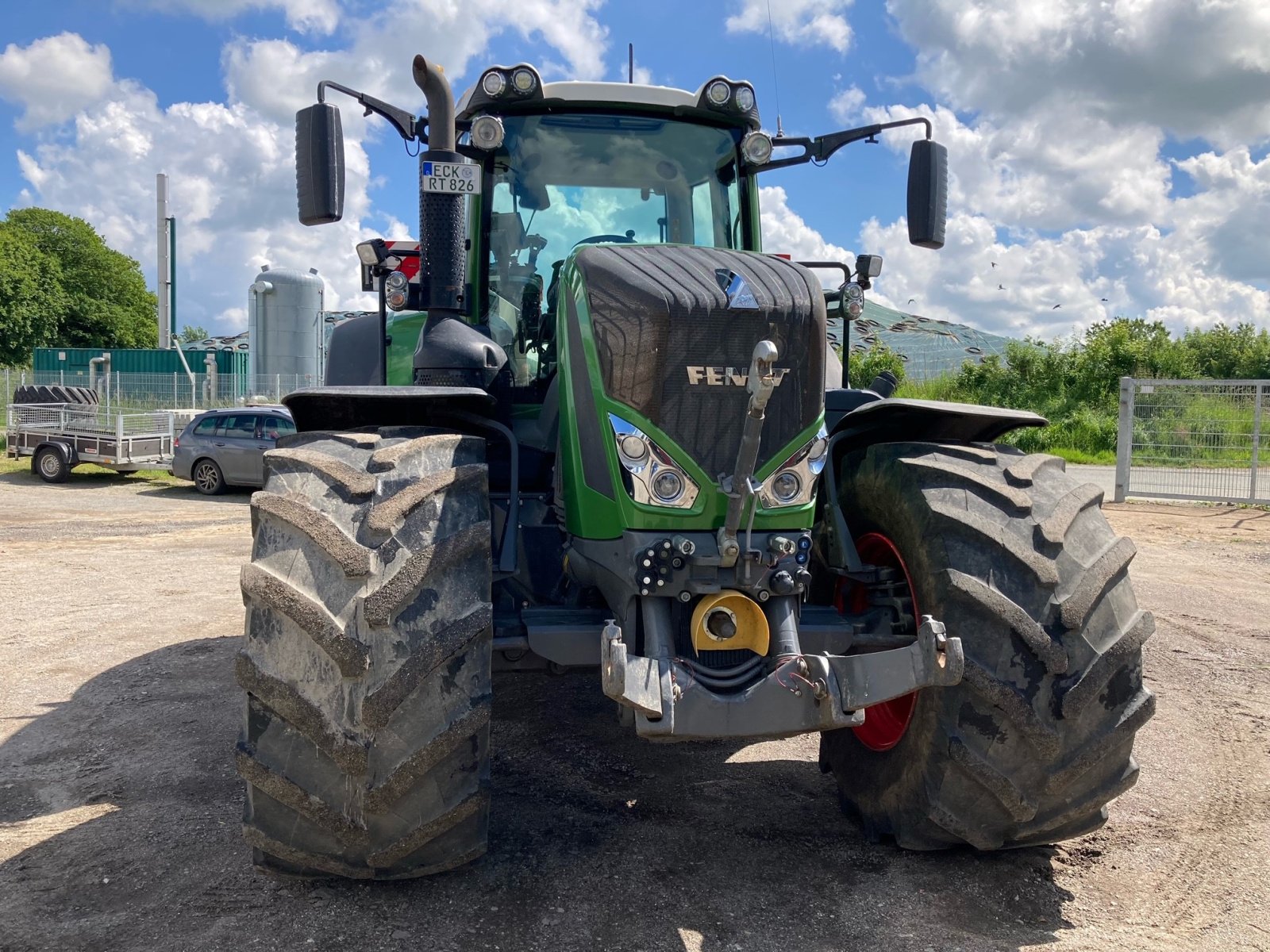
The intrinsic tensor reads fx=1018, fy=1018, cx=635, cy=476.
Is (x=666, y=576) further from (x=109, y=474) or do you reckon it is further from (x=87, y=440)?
(x=109, y=474)

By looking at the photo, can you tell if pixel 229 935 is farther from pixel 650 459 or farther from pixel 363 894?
pixel 650 459

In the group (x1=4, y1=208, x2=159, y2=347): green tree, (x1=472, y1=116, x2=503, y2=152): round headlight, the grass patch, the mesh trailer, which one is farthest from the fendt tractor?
(x1=4, y1=208, x2=159, y2=347): green tree

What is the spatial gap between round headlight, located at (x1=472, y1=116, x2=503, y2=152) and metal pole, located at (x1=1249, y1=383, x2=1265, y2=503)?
47.9 ft

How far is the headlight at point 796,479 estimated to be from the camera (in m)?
3.28

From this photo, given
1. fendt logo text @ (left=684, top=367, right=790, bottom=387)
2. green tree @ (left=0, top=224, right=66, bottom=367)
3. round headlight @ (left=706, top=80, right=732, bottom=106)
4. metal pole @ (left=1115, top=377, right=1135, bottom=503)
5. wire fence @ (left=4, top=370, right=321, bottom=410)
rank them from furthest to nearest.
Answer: green tree @ (left=0, top=224, right=66, bottom=367) < wire fence @ (left=4, top=370, right=321, bottom=410) < metal pole @ (left=1115, top=377, right=1135, bottom=503) < round headlight @ (left=706, top=80, right=732, bottom=106) < fendt logo text @ (left=684, top=367, right=790, bottom=387)

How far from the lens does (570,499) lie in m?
3.59

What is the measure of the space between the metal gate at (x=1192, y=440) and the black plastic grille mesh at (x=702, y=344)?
1402cm

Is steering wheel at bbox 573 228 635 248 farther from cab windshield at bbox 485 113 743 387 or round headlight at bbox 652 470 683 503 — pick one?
round headlight at bbox 652 470 683 503

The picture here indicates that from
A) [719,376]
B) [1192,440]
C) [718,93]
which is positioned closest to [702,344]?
[719,376]

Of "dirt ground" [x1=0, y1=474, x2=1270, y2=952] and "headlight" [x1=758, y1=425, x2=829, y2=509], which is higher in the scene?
"headlight" [x1=758, y1=425, x2=829, y2=509]

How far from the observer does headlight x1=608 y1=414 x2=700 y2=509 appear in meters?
3.21

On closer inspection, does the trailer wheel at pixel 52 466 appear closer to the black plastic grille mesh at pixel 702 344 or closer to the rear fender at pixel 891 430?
the rear fender at pixel 891 430

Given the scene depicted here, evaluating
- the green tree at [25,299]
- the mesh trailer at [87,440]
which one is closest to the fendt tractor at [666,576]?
the mesh trailer at [87,440]

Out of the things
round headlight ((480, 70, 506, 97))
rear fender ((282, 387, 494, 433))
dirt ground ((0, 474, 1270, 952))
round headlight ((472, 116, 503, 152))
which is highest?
round headlight ((480, 70, 506, 97))
